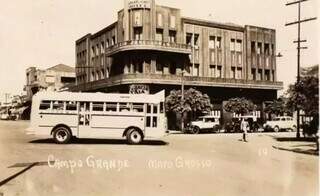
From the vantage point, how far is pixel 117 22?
44.0 metres

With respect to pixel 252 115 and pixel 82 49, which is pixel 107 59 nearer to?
pixel 82 49

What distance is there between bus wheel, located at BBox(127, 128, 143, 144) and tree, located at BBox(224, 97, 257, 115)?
2288cm

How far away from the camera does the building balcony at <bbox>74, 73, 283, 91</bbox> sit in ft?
131

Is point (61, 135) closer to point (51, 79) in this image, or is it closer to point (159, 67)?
point (159, 67)

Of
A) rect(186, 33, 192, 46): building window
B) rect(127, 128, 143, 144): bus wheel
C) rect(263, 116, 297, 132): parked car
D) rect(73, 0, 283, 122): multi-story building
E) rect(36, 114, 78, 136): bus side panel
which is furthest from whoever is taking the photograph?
rect(186, 33, 192, 46): building window

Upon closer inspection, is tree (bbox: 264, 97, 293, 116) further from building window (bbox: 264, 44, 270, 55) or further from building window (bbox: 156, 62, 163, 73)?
building window (bbox: 156, 62, 163, 73)

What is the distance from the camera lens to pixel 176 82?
4181 centimetres

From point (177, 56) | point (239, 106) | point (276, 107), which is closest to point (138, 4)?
point (177, 56)

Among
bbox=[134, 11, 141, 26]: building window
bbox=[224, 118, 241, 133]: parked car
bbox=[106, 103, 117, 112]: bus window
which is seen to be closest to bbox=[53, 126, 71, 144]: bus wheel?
bbox=[106, 103, 117, 112]: bus window

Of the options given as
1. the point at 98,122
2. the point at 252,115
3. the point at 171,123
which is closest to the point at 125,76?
the point at 171,123

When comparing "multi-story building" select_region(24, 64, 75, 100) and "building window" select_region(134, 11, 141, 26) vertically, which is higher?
"building window" select_region(134, 11, 141, 26)

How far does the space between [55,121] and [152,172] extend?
8.37 meters

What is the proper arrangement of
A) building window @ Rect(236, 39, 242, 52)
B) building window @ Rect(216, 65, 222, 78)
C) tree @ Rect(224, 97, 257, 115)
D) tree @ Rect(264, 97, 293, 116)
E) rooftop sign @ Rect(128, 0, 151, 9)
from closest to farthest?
rooftop sign @ Rect(128, 0, 151, 9), tree @ Rect(224, 97, 257, 115), tree @ Rect(264, 97, 293, 116), building window @ Rect(216, 65, 222, 78), building window @ Rect(236, 39, 242, 52)

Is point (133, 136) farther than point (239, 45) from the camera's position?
No
